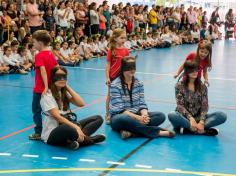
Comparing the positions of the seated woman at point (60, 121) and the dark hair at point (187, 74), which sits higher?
the dark hair at point (187, 74)

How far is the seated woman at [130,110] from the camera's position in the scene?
17.1 feet

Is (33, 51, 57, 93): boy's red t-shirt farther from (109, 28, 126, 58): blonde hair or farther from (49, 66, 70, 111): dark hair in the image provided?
(109, 28, 126, 58): blonde hair

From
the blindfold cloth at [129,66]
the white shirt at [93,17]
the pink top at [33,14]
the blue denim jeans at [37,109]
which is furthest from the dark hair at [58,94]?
the white shirt at [93,17]

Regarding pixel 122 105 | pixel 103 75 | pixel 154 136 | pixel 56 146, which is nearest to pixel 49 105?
pixel 56 146

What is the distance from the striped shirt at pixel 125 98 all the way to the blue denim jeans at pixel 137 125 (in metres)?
0.14

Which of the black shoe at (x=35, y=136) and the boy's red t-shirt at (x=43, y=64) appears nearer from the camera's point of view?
the boy's red t-shirt at (x=43, y=64)

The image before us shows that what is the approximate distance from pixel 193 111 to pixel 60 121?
5.99 ft

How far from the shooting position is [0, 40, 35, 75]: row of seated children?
1057 cm

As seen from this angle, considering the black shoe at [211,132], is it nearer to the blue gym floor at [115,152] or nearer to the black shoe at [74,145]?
the blue gym floor at [115,152]

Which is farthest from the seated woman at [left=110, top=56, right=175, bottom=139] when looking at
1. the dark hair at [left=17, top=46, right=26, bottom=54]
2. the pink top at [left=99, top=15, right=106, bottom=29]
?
the pink top at [left=99, top=15, right=106, bottom=29]

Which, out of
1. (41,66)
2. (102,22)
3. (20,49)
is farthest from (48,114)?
(102,22)

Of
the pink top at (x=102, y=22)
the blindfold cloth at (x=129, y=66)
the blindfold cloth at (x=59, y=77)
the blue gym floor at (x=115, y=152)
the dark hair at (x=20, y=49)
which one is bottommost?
the blue gym floor at (x=115, y=152)

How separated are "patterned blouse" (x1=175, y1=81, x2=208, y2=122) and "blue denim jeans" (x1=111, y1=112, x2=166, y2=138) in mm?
315

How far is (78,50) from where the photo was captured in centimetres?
1369
